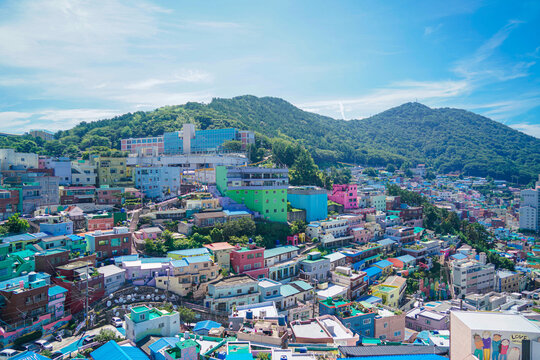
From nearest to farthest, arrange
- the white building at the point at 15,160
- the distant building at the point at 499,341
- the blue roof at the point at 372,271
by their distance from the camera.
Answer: the distant building at the point at 499,341, the blue roof at the point at 372,271, the white building at the point at 15,160

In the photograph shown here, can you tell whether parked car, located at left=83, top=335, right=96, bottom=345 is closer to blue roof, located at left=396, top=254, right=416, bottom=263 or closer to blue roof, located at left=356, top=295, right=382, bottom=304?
blue roof, located at left=356, top=295, right=382, bottom=304

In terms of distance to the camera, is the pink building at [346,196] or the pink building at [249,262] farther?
the pink building at [346,196]

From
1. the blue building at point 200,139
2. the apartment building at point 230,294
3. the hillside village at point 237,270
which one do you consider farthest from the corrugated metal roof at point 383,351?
the blue building at point 200,139

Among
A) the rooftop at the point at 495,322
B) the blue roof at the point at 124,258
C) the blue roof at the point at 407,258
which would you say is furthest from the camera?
the blue roof at the point at 407,258

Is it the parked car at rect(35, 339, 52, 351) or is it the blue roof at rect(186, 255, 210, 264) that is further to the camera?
the blue roof at rect(186, 255, 210, 264)

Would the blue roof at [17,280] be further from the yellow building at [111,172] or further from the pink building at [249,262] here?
the yellow building at [111,172]

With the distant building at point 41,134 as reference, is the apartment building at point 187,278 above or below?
below

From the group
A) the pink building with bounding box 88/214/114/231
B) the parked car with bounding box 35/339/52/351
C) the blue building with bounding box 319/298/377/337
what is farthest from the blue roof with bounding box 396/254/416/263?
the parked car with bounding box 35/339/52/351
